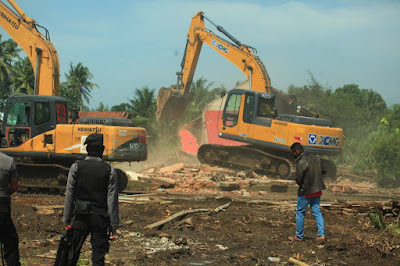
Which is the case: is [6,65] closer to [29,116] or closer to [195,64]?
[195,64]

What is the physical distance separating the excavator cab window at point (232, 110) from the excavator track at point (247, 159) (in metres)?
1.01

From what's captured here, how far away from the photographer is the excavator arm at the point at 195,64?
20.9 meters

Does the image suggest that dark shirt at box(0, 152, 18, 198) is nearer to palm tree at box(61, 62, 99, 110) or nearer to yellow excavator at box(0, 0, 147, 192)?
yellow excavator at box(0, 0, 147, 192)

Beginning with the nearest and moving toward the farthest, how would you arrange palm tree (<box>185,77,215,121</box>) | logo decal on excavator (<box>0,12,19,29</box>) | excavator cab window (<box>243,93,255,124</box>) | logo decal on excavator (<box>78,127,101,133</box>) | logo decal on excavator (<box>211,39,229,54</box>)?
1. logo decal on excavator (<box>78,127,101,133</box>)
2. logo decal on excavator (<box>0,12,19,29</box>)
3. excavator cab window (<box>243,93,255,124</box>)
4. logo decal on excavator (<box>211,39,229,54</box>)
5. palm tree (<box>185,77,215,121</box>)

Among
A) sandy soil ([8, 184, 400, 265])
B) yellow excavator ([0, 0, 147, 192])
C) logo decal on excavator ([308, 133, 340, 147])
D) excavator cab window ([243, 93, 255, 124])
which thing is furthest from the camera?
excavator cab window ([243, 93, 255, 124])

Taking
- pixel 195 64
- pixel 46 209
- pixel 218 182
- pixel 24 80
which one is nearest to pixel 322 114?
pixel 195 64

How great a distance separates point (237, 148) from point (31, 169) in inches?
325

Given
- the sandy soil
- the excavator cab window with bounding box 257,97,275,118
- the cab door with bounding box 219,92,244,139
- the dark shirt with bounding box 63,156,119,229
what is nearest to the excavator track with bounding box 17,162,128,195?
the sandy soil

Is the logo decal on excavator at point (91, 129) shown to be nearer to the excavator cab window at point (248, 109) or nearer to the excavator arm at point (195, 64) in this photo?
the excavator cab window at point (248, 109)

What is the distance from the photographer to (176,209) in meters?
11.5

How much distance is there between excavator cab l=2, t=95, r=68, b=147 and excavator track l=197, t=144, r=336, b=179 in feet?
24.9

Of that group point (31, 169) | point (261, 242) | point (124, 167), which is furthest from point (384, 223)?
point (124, 167)

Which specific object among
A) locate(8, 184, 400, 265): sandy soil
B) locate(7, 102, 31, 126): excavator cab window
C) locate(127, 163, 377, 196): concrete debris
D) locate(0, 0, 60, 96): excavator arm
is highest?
locate(0, 0, 60, 96): excavator arm

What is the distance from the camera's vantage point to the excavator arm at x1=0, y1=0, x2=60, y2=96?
1631 centimetres
